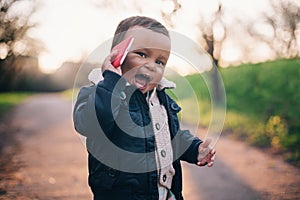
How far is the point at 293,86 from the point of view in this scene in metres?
6.53

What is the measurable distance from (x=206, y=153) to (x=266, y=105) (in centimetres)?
575

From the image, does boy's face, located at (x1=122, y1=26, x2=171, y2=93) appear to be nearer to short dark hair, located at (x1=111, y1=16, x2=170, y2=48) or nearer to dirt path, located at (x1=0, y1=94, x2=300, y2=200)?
short dark hair, located at (x1=111, y1=16, x2=170, y2=48)

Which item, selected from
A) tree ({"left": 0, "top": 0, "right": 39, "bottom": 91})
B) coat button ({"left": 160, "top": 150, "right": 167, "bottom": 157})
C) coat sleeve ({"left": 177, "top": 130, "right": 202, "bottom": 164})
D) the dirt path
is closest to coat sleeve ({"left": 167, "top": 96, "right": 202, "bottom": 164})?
coat sleeve ({"left": 177, "top": 130, "right": 202, "bottom": 164})

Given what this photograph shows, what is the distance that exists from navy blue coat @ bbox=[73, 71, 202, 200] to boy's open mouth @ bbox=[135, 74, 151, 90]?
30 millimetres

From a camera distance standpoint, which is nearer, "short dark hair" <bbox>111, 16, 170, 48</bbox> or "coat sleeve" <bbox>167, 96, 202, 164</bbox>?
"short dark hair" <bbox>111, 16, 170, 48</bbox>

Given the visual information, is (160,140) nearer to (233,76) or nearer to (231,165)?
(231,165)

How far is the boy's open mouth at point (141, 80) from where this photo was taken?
1.63 m

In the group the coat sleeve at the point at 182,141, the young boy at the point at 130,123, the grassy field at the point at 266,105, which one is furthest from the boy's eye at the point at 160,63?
the grassy field at the point at 266,105

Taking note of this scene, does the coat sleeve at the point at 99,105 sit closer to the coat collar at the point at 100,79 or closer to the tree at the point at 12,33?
the coat collar at the point at 100,79

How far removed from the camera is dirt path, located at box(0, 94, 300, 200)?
4.27 metres

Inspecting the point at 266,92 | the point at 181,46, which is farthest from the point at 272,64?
the point at 181,46

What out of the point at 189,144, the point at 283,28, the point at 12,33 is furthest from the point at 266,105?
the point at 189,144

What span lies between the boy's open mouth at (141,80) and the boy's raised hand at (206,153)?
366mm

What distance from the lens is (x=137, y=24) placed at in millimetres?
1690
